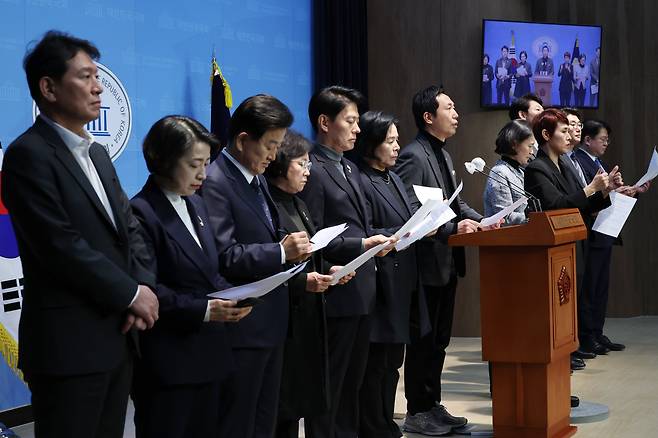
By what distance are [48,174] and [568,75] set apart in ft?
21.1

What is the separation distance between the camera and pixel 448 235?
4363mm

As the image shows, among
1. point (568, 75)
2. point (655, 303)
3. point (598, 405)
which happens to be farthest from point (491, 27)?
point (598, 405)

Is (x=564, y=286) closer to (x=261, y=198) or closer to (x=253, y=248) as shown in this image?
(x=261, y=198)

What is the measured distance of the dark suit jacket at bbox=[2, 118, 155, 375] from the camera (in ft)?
7.75

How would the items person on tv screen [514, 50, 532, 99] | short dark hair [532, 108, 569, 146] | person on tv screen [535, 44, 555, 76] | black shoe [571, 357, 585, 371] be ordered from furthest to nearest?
person on tv screen [535, 44, 555, 76] < person on tv screen [514, 50, 532, 99] < black shoe [571, 357, 585, 371] < short dark hair [532, 108, 569, 146]

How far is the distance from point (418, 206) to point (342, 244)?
2.80ft

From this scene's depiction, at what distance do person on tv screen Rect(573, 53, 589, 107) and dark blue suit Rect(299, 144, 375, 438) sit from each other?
474 centimetres

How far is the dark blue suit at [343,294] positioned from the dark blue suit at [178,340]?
94 cm

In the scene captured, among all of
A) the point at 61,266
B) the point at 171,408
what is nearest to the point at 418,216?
the point at 171,408

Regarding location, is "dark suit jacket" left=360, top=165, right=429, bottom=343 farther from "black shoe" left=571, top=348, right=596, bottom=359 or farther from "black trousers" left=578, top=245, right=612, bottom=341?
"black trousers" left=578, top=245, right=612, bottom=341

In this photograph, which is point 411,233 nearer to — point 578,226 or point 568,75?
point 578,226

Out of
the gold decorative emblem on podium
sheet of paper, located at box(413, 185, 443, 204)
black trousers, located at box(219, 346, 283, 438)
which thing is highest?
sheet of paper, located at box(413, 185, 443, 204)

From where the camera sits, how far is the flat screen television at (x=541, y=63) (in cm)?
778

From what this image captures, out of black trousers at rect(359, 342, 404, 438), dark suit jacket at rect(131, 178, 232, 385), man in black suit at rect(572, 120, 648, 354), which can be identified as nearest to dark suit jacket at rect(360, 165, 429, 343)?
black trousers at rect(359, 342, 404, 438)
